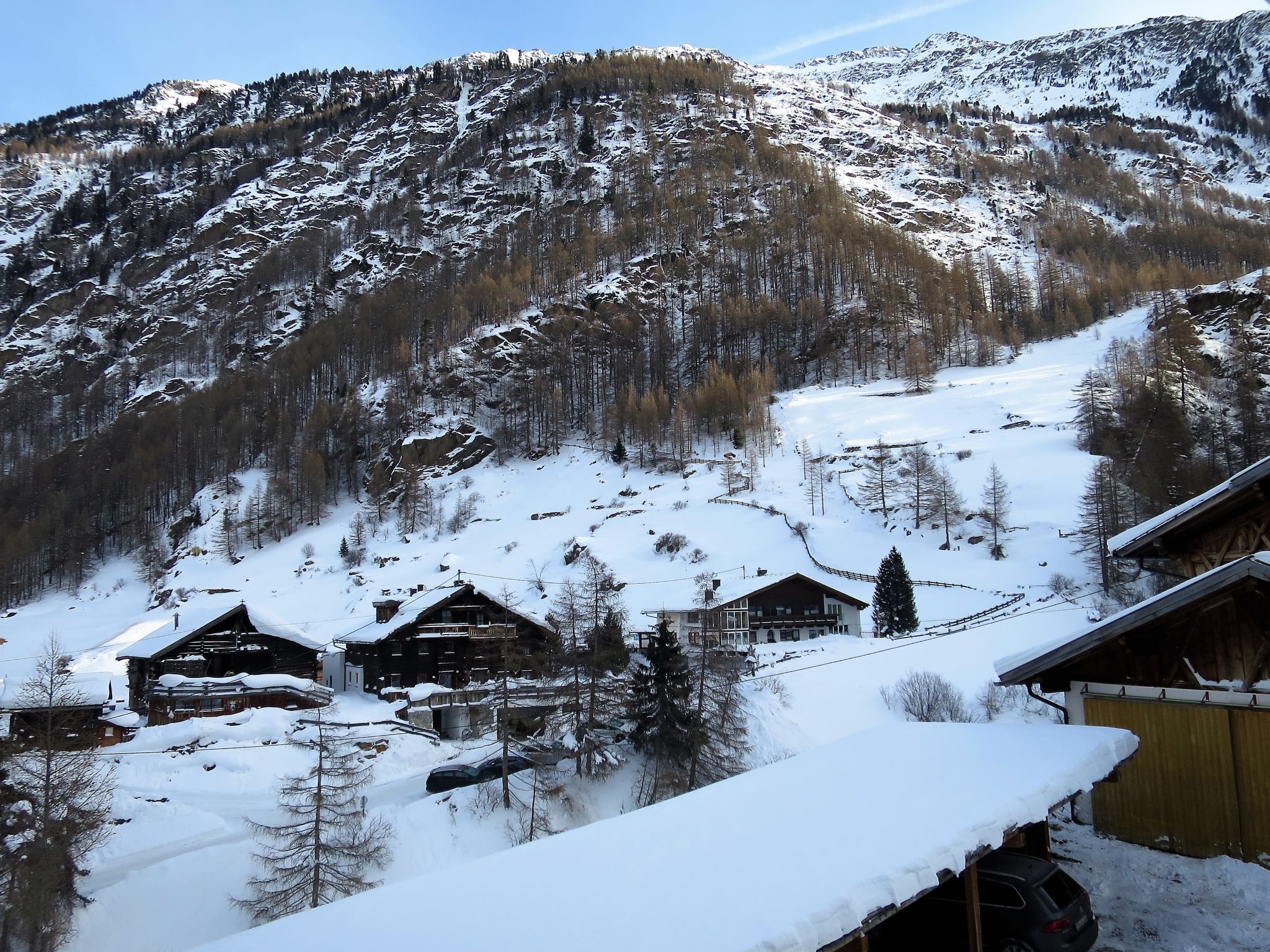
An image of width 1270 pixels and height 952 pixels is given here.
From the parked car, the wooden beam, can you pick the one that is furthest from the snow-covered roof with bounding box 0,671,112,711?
the wooden beam

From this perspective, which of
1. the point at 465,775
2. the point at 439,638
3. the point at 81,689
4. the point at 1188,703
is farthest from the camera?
the point at 81,689

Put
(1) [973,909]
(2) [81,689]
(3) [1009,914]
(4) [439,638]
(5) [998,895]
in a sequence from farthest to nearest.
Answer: (2) [81,689]
(4) [439,638]
(5) [998,895]
(3) [1009,914]
(1) [973,909]

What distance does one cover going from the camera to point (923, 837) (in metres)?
5.52

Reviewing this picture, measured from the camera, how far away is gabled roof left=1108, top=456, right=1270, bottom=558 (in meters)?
11.1

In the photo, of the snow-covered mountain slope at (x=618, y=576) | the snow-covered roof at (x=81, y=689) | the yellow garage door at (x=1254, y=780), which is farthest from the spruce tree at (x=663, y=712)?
the snow-covered roof at (x=81, y=689)

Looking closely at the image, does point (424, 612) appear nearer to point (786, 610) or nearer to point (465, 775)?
point (465, 775)

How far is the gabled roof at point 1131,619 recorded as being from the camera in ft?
27.1

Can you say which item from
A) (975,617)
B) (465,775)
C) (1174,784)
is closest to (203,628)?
(465,775)

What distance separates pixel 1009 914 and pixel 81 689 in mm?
57045

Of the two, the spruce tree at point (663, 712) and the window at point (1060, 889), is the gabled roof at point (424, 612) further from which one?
the window at point (1060, 889)

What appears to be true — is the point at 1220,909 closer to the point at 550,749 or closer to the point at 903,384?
the point at 550,749

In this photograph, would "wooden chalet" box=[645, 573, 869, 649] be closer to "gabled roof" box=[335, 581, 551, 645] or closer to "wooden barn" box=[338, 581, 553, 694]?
"gabled roof" box=[335, 581, 551, 645]

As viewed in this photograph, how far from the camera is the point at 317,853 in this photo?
65.9 ft

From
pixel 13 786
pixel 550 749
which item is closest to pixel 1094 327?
pixel 550 749
